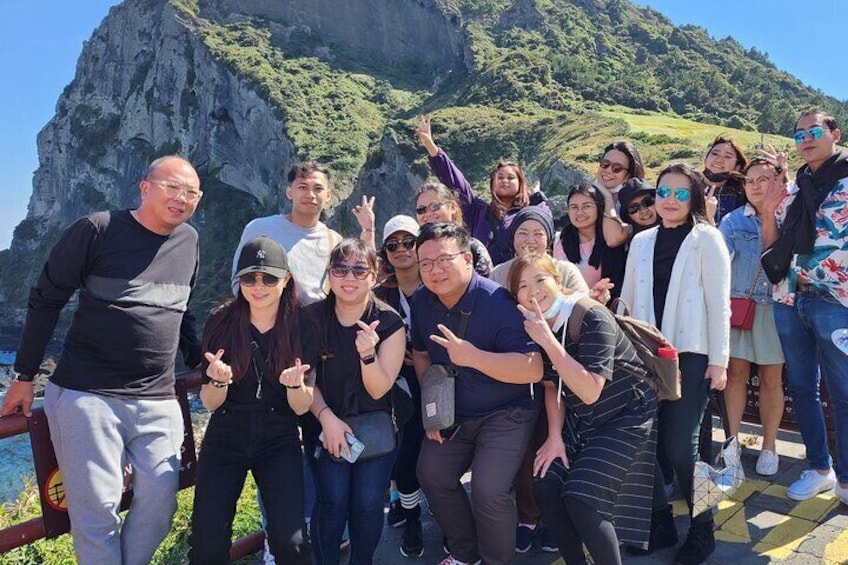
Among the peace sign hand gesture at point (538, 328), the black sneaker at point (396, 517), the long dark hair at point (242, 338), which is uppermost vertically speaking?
the peace sign hand gesture at point (538, 328)

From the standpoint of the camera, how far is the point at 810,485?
4.16 meters

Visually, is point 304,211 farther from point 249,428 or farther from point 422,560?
point 422,560

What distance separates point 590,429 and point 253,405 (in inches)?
76.0

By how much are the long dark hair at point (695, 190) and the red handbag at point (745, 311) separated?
1.12 metres

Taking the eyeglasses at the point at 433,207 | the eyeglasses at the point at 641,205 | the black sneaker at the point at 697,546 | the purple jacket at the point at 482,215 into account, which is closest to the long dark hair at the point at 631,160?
the eyeglasses at the point at 641,205

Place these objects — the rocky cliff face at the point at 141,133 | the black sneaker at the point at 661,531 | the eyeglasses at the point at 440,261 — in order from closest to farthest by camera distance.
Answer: the eyeglasses at the point at 440,261 < the black sneaker at the point at 661,531 < the rocky cliff face at the point at 141,133

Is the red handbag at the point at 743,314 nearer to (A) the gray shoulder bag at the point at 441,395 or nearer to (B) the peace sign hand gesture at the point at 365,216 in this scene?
(A) the gray shoulder bag at the point at 441,395

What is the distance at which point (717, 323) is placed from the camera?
3.66m

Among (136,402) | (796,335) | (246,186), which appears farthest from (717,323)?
(246,186)

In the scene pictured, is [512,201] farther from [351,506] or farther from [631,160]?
[351,506]

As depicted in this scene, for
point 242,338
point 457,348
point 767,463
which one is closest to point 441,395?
point 457,348

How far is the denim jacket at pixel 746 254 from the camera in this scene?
15.0ft

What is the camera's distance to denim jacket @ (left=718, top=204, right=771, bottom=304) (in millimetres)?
4582

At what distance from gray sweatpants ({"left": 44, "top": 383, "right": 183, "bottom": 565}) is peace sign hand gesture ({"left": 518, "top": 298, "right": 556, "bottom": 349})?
6.97 feet
